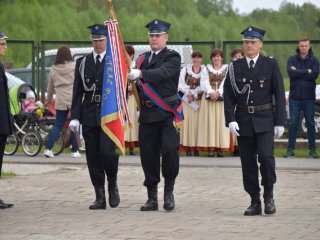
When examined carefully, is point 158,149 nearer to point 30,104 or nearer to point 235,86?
point 235,86

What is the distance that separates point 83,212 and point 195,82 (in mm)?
7793

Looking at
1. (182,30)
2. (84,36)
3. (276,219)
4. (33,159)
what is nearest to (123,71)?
(276,219)

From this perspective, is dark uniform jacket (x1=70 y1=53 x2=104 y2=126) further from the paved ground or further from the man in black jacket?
the paved ground

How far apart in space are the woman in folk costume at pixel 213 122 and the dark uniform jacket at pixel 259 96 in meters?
7.45

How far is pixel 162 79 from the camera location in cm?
1372

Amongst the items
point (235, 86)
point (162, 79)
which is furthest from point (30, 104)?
point (235, 86)

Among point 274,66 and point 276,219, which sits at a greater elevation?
point 274,66

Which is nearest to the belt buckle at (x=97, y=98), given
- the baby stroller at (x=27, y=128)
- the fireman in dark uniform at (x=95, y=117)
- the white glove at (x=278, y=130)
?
the fireman in dark uniform at (x=95, y=117)

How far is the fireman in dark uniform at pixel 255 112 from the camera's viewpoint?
1344 cm

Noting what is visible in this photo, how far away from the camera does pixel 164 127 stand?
13906 millimetres

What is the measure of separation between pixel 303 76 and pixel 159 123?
7138mm

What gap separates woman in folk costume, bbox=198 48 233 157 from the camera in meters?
21.1

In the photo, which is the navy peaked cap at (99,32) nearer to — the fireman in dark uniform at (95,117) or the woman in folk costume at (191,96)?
the fireman in dark uniform at (95,117)

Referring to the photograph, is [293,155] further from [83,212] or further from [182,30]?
[182,30]
